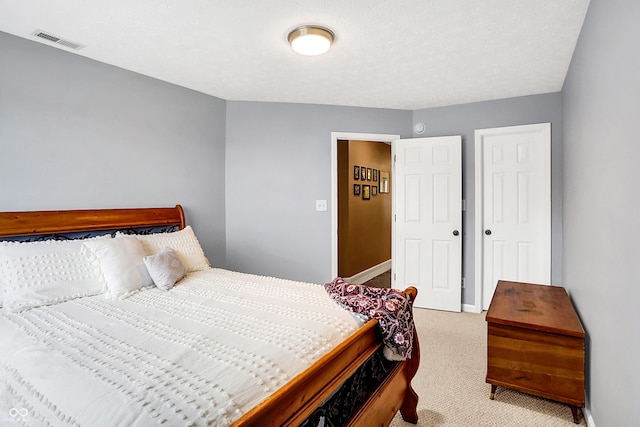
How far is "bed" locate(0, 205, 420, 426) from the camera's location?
0.95m

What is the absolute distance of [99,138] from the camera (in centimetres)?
276

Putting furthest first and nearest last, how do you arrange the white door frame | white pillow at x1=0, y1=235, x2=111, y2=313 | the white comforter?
the white door frame
white pillow at x1=0, y1=235, x2=111, y2=313
the white comforter

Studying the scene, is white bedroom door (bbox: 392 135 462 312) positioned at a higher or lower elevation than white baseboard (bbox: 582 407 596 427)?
higher

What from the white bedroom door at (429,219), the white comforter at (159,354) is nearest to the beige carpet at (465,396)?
the white bedroom door at (429,219)

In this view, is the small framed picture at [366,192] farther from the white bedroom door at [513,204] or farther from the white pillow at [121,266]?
the white pillow at [121,266]

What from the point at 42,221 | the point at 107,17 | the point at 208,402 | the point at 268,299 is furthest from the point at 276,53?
the point at 208,402

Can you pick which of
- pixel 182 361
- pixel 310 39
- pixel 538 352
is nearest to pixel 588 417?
pixel 538 352

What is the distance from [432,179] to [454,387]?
2.32m

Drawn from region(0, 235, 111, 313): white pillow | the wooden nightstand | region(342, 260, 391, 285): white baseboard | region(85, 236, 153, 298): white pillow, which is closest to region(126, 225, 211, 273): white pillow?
region(85, 236, 153, 298): white pillow

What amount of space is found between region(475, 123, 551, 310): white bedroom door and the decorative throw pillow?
10.4 feet

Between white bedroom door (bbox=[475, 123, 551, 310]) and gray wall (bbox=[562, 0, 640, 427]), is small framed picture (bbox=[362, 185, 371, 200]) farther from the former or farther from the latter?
gray wall (bbox=[562, 0, 640, 427])

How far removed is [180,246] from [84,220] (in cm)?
72

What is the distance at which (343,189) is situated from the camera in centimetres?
497

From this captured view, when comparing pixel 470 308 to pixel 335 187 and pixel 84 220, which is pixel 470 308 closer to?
pixel 335 187
